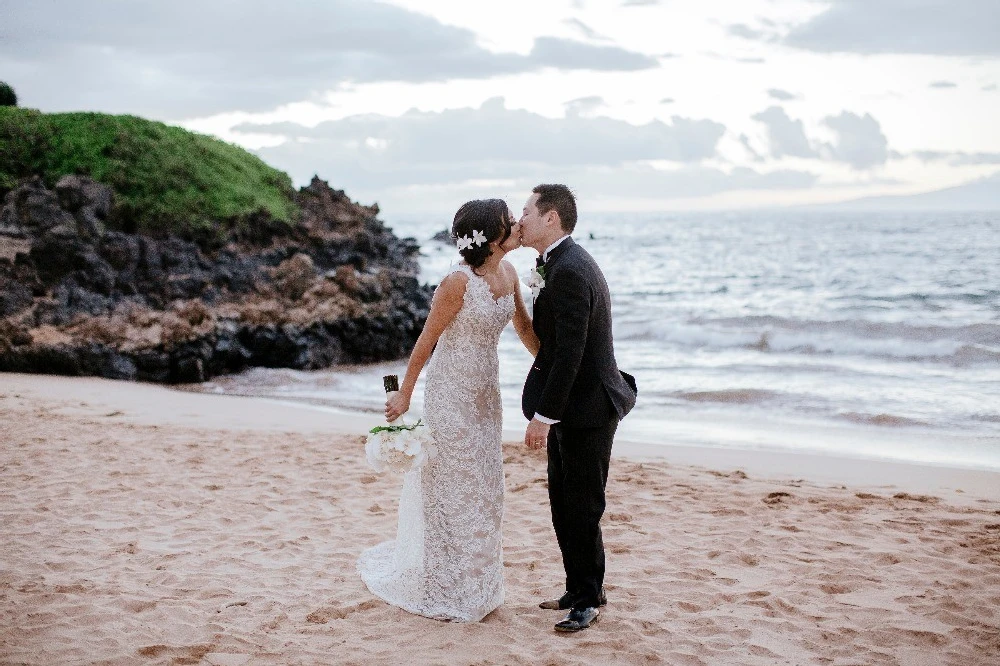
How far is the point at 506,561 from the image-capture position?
5.90 metres

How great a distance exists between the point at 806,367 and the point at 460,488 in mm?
12853

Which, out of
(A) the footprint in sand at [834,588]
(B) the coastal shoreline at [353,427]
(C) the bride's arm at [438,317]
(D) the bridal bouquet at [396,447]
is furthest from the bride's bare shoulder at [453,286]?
(B) the coastal shoreline at [353,427]

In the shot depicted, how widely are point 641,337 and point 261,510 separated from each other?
16067 mm

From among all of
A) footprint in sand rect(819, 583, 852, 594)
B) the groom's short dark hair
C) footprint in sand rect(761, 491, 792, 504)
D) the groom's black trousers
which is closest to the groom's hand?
the groom's black trousers

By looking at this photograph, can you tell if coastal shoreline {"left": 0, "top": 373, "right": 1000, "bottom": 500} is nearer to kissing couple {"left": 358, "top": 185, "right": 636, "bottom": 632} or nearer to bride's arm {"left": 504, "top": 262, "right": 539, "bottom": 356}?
kissing couple {"left": 358, "top": 185, "right": 636, "bottom": 632}

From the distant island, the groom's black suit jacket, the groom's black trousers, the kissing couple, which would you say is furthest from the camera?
the distant island

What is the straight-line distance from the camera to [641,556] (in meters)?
5.98

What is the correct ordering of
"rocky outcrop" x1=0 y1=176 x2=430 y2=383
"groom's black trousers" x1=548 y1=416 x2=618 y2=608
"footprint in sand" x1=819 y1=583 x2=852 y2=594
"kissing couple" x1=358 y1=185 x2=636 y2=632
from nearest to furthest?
1. "kissing couple" x1=358 y1=185 x2=636 y2=632
2. "groom's black trousers" x1=548 y1=416 x2=618 y2=608
3. "footprint in sand" x1=819 y1=583 x2=852 y2=594
4. "rocky outcrop" x1=0 y1=176 x2=430 y2=383

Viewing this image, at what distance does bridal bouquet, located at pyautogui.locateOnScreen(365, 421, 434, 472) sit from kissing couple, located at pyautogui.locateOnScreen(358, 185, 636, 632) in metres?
0.15

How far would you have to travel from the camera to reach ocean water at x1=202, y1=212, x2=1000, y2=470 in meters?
10.9

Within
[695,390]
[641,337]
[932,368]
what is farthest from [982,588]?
[641,337]

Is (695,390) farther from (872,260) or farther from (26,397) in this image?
(872,260)

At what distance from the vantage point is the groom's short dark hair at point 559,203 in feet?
14.6

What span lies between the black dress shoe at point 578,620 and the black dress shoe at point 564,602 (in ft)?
0.27
